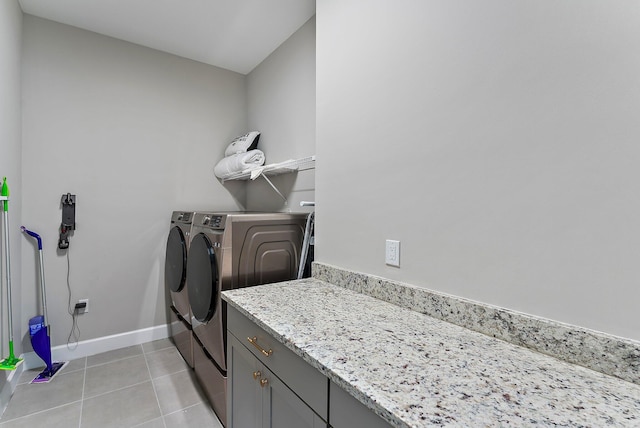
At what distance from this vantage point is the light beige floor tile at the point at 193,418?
1745 mm

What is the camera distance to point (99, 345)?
2531 mm

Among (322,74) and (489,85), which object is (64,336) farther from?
(489,85)

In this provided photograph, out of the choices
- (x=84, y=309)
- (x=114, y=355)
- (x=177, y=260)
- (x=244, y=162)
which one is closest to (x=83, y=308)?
(x=84, y=309)

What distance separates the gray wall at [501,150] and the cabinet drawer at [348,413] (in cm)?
57

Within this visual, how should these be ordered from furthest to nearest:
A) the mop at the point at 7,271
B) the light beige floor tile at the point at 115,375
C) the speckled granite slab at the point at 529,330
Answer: the light beige floor tile at the point at 115,375 < the mop at the point at 7,271 < the speckled granite slab at the point at 529,330

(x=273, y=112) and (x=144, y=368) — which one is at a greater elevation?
(x=273, y=112)

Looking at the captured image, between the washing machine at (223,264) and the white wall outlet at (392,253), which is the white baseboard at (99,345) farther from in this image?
the white wall outlet at (392,253)

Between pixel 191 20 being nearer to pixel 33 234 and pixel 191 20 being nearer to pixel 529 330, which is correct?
pixel 33 234

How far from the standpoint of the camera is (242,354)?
4.19 feet

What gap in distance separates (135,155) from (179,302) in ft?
4.50

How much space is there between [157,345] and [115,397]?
73 cm

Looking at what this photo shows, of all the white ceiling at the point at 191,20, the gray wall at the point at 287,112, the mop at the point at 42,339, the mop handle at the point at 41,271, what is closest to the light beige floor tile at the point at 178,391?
the mop at the point at 42,339

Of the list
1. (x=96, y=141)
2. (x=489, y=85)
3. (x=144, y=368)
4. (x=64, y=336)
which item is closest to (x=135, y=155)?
(x=96, y=141)

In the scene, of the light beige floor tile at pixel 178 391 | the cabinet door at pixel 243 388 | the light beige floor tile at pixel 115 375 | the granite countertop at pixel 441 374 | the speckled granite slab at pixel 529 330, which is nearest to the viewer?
the granite countertop at pixel 441 374
